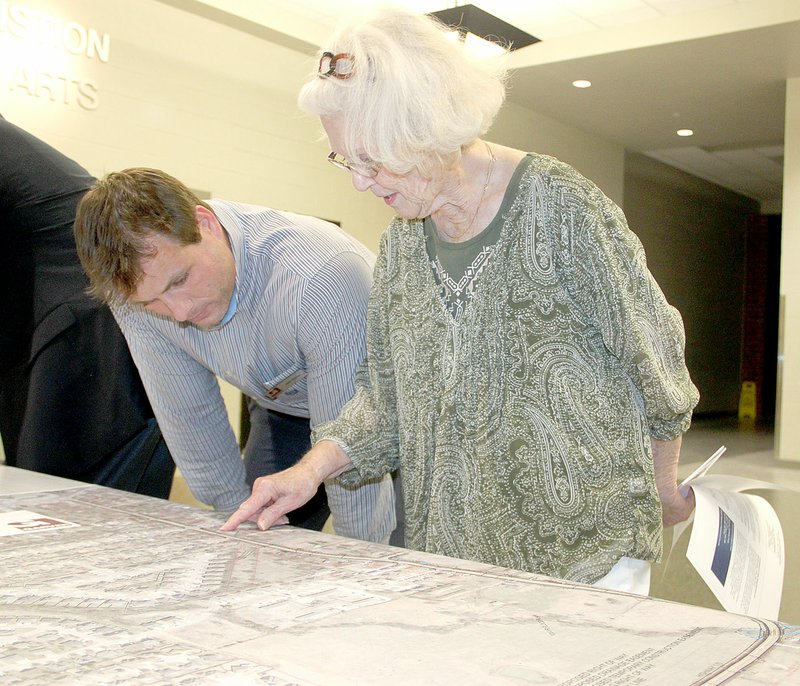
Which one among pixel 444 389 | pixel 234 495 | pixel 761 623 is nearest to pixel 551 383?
pixel 444 389

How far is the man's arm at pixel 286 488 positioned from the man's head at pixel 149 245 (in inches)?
14.6

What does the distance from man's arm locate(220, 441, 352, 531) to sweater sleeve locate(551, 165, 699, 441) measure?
461 millimetres

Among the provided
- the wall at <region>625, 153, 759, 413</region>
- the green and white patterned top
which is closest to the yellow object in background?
the wall at <region>625, 153, 759, 413</region>

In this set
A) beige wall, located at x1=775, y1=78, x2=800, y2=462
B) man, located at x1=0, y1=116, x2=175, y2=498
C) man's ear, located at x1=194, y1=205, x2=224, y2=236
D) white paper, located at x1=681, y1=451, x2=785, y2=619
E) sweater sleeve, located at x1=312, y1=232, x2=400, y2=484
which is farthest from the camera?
beige wall, located at x1=775, y1=78, x2=800, y2=462

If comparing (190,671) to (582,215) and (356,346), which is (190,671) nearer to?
(582,215)

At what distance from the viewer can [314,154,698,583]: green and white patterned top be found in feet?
4.12

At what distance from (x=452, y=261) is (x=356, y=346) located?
339 mm

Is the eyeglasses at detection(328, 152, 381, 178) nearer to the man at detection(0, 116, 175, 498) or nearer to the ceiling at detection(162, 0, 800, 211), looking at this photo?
the man at detection(0, 116, 175, 498)

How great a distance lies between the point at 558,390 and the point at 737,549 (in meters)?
0.33

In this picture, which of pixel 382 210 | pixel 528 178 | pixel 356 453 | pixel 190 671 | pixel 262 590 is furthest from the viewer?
pixel 382 210

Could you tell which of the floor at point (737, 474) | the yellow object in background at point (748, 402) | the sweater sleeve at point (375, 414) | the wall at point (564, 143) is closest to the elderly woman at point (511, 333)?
the sweater sleeve at point (375, 414)

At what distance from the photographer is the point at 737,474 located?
7.12m

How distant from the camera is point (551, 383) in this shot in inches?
50.4

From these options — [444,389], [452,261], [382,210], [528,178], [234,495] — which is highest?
[382,210]
